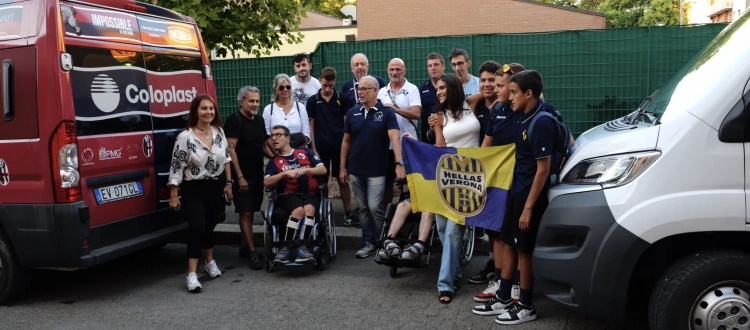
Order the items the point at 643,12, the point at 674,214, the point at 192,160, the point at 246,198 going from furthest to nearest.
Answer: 1. the point at 643,12
2. the point at 246,198
3. the point at 192,160
4. the point at 674,214

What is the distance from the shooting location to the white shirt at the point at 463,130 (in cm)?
552

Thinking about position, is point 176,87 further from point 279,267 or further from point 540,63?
point 540,63

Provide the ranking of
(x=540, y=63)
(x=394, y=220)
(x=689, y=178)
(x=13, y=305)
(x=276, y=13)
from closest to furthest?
(x=689, y=178), (x=13, y=305), (x=394, y=220), (x=540, y=63), (x=276, y=13)

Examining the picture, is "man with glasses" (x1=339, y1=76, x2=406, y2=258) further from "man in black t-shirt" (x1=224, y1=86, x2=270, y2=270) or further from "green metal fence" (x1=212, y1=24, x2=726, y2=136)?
"green metal fence" (x1=212, y1=24, x2=726, y2=136)

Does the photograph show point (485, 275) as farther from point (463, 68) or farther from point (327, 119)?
point (327, 119)

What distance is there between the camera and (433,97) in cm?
714

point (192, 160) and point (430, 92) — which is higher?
point (430, 92)

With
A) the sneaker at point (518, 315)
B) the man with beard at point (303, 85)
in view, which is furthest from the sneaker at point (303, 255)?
the man with beard at point (303, 85)

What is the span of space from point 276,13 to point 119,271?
526cm

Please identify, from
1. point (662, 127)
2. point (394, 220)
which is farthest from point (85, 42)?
point (662, 127)

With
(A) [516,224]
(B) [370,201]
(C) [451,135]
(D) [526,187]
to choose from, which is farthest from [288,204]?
(D) [526,187]

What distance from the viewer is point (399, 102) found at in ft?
23.2

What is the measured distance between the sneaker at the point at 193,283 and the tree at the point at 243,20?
183 inches

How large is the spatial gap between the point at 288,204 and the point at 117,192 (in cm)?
157
